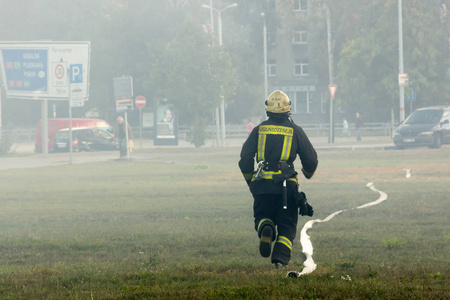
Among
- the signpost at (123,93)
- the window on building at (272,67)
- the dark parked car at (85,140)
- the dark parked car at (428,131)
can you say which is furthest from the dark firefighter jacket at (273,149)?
the window on building at (272,67)

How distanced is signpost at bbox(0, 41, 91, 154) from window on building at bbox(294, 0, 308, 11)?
43.2 m

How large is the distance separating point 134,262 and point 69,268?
0.85 meters

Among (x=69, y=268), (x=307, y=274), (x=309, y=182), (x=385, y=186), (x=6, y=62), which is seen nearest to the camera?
(x=307, y=274)

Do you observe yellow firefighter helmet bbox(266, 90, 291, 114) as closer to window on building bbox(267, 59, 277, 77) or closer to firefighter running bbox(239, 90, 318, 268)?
firefighter running bbox(239, 90, 318, 268)

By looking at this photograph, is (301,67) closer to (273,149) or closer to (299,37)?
(299,37)

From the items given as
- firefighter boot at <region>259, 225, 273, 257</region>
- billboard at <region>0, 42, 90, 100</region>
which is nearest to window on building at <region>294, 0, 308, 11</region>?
billboard at <region>0, 42, 90, 100</region>

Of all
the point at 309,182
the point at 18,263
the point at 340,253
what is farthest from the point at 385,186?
the point at 18,263

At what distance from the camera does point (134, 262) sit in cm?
931

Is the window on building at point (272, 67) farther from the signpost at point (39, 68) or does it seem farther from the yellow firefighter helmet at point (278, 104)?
the yellow firefighter helmet at point (278, 104)

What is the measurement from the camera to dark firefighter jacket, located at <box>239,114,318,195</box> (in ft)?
25.7

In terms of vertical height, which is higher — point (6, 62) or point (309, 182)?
point (6, 62)

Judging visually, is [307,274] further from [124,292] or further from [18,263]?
[18,263]

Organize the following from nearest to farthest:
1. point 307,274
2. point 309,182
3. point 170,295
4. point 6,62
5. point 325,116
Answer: point 170,295
point 307,274
point 309,182
point 6,62
point 325,116

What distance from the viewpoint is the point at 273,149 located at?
7.89 metres
